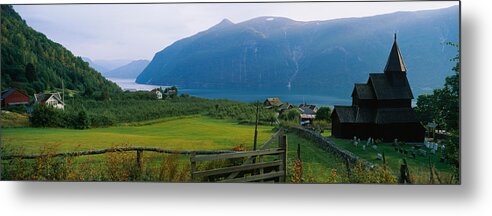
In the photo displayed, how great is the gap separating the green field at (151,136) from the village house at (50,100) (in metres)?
0.31

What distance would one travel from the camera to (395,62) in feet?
19.5

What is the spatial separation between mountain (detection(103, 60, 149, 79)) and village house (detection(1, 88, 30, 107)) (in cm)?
99

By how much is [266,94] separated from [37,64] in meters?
2.83

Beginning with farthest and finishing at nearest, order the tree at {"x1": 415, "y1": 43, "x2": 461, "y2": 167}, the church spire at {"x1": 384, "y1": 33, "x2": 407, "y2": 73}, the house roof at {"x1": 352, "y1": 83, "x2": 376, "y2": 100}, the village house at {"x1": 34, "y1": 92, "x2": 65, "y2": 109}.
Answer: the village house at {"x1": 34, "y1": 92, "x2": 65, "y2": 109} < the house roof at {"x1": 352, "y1": 83, "x2": 376, "y2": 100} < the church spire at {"x1": 384, "y1": 33, "x2": 407, "y2": 73} < the tree at {"x1": 415, "y1": 43, "x2": 461, "y2": 167}

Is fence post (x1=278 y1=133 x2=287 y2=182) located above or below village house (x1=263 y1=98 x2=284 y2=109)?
below

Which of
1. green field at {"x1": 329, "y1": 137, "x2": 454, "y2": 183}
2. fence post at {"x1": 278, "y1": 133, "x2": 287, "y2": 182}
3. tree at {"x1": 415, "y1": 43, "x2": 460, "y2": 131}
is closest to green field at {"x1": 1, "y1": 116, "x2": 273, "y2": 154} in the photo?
fence post at {"x1": 278, "y1": 133, "x2": 287, "y2": 182}

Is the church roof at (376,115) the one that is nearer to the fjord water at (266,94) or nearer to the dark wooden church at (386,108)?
the dark wooden church at (386,108)

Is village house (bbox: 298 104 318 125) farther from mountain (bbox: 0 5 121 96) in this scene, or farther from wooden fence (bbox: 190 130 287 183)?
mountain (bbox: 0 5 121 96)

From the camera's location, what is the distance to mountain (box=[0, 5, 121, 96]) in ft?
20.0

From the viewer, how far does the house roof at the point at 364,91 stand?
605 cm

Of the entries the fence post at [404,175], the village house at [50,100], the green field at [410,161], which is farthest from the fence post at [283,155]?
the village house at [50,100]

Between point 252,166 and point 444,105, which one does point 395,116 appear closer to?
point 444,105

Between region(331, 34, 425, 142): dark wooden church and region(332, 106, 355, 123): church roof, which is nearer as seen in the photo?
region(331, 34, 425, 142): dark wooden church

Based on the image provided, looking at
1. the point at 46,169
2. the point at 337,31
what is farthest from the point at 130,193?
the point at 337,31
